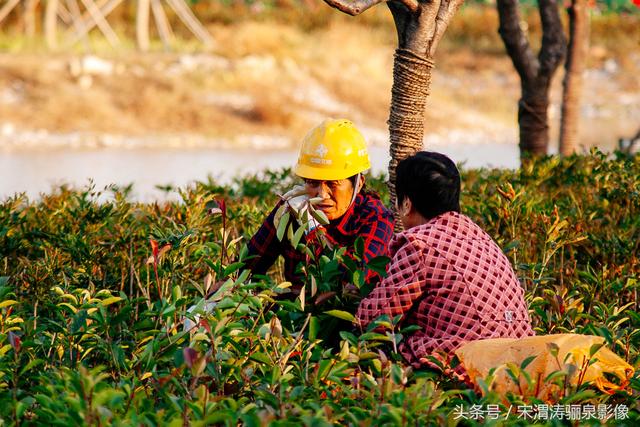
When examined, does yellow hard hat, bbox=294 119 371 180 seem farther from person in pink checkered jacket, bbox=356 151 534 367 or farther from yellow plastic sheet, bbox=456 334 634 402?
yellow plastic sheet, bbox=456 334 634 402

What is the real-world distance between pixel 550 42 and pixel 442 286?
467 centimetres

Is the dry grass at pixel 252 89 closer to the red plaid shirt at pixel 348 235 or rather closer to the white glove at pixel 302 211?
the red plaid shirt at pixel 348 235

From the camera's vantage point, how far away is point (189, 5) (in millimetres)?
28188

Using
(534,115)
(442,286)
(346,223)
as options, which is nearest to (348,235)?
(346,223)

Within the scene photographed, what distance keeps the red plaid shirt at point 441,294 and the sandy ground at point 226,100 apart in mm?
13851

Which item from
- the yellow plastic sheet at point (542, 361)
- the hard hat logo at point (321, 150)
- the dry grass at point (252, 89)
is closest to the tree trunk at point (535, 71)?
the hard hat logo at point (321, 150)

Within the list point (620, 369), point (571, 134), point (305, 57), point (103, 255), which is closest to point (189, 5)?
point (305, 57)

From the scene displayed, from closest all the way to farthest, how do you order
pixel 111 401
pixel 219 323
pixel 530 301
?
pixel 111 401 → pixel 219 323 → pixel 530 301

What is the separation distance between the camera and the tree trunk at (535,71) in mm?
7195

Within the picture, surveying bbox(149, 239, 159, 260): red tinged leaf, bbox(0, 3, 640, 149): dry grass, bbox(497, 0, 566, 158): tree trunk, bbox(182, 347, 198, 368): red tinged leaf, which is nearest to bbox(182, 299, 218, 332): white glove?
bbox(149, 239, 159, 260): red tinged leaf

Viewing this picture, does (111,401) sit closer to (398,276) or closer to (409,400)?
(409,400)

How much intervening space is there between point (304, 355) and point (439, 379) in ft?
1.46

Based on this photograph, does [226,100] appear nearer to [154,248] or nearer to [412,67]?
[412,67]

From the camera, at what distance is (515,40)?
23.5 feet
